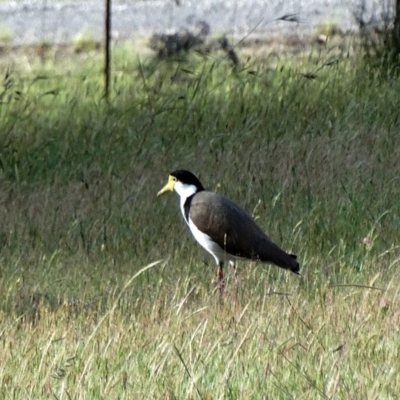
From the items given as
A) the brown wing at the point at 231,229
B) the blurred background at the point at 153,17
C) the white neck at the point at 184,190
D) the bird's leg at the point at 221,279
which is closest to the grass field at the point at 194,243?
the bird's leg at the point at 221,279

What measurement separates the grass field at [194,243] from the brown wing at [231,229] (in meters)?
0.17

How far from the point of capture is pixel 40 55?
1589 centimetres

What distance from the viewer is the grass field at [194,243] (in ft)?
15.3

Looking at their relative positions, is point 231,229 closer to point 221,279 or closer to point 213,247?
point 213,247

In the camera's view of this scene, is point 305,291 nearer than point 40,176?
Yes

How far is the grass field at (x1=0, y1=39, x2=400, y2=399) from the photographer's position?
4672mm

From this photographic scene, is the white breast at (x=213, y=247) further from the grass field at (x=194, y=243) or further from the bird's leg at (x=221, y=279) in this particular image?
the grass field at (x=194, y=243)

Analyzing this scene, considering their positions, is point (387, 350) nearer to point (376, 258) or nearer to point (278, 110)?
point (376, 258)

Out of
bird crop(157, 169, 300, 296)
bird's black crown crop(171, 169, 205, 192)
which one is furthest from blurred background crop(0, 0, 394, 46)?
bird crop(157, 169, 300, 296)

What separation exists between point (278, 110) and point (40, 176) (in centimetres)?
207

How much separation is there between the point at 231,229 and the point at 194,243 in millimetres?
970

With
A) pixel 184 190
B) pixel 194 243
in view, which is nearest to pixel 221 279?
pixel 184 190

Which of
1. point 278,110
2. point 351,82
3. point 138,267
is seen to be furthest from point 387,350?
point 351,82

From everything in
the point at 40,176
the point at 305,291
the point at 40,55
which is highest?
the point at 305,291
